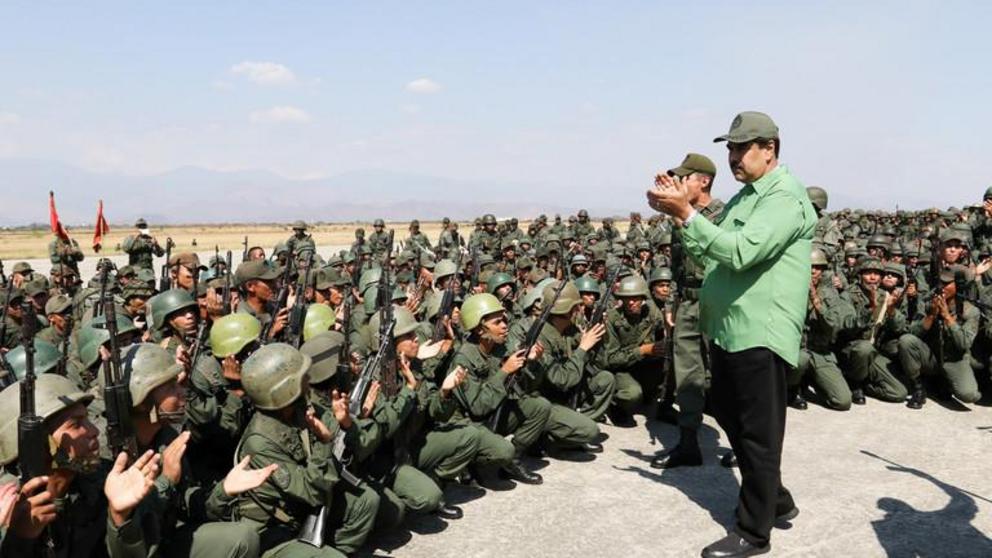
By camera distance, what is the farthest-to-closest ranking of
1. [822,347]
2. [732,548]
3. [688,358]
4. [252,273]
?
[822,347]
[252,273]
[688,358]
[732,548]

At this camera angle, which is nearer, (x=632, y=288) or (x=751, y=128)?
(x=751, y=128)

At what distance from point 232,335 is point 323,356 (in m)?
1.03

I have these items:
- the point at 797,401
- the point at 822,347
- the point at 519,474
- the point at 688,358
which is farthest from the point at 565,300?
the point at 822,347

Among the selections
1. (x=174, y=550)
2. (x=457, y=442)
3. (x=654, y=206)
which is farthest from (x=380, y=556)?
(x=654, y=206)

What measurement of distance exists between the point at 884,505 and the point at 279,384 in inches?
187

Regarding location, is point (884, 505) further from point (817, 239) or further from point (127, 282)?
point (127, 282)

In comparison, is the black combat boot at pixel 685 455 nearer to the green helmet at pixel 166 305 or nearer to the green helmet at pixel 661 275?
the green helmet at pixel 661 275

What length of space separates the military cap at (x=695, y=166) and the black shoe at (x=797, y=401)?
4124mm

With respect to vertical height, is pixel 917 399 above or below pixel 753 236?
below

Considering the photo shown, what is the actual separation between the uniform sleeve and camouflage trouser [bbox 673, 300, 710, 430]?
8.09 ft

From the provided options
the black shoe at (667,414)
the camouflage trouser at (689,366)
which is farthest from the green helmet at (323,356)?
the black shoe at (667,414)

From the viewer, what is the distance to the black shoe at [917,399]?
879 cm

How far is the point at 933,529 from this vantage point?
526 centimetres

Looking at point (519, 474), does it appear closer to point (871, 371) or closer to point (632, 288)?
point (632, 288)
